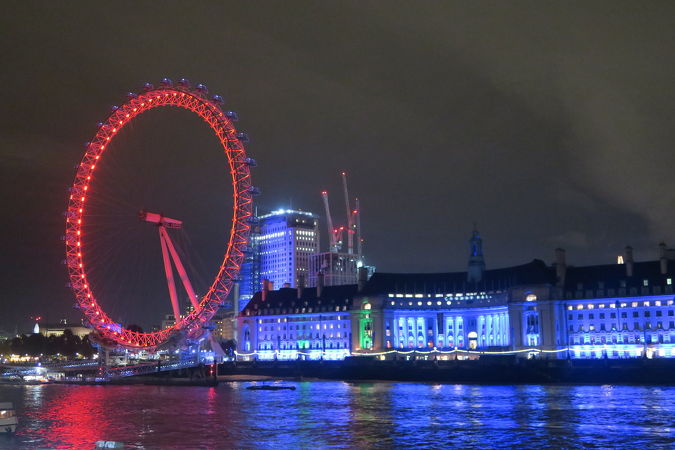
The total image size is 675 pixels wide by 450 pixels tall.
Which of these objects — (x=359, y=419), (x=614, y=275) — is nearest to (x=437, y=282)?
(x=614, y=275)

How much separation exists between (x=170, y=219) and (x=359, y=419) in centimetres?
5228

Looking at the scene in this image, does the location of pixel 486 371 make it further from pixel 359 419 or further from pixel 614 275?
pixel 359 419

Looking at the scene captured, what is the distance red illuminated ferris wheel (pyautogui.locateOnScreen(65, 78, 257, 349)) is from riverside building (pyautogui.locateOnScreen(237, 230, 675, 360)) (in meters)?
58.7

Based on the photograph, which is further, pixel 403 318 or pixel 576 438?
pixel 403 318

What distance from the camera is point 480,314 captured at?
539ft

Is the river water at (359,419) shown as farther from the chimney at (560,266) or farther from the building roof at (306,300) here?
the building roof at (306,300)

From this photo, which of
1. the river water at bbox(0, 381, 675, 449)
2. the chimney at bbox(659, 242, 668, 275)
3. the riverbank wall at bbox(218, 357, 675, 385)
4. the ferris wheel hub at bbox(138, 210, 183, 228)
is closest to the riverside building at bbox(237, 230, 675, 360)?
the chimney at bbox(659, 242, 668, 275)

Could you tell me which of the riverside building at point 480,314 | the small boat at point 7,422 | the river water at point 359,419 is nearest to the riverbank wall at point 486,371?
the river water at point 359,419

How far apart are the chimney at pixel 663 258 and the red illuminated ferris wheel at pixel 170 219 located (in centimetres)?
7467

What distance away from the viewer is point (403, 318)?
17100 cm

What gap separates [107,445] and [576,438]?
97.0 feet

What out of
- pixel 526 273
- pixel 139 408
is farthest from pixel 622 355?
pixel 139 408

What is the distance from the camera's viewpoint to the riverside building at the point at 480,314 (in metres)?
139

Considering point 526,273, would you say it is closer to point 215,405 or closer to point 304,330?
point 304,330
